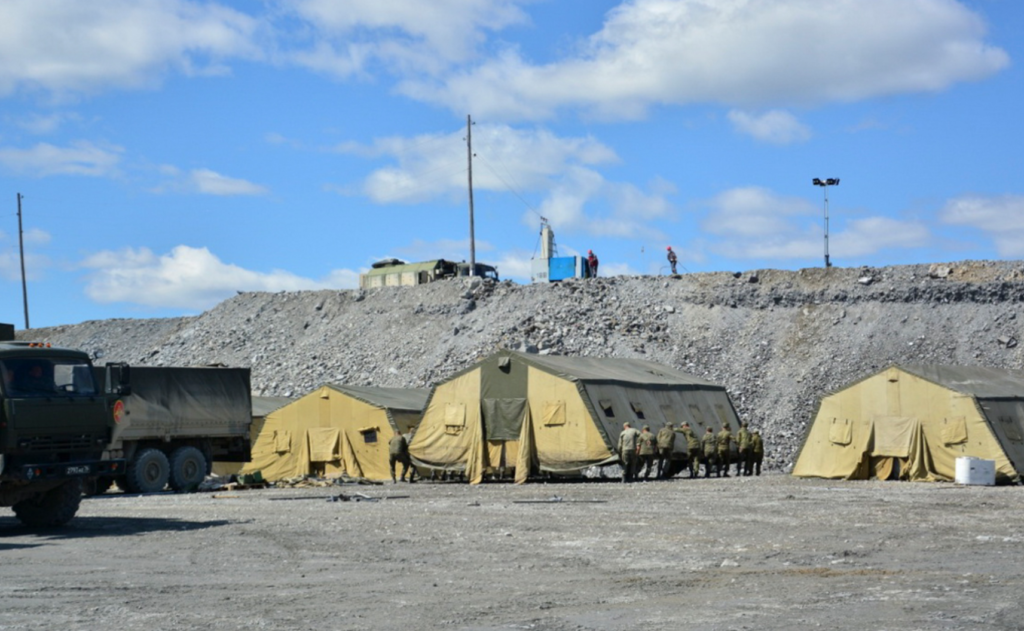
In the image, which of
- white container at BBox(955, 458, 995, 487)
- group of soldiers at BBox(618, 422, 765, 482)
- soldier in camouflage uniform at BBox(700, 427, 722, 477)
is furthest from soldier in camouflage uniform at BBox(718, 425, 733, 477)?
white container at BBox(955, 458, 995, 487)

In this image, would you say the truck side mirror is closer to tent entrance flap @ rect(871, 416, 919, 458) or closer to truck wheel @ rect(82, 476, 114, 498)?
truck wheel @ rect(82, 476, 114, 498)

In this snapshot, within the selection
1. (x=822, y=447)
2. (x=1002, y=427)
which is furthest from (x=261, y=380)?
(x=1002, y=427)

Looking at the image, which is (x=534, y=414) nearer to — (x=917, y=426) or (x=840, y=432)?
(x=840, y=432)

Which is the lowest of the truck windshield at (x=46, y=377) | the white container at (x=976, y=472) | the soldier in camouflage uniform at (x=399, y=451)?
the white container at (x=976, y=472)

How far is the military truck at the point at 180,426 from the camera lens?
25.8 meters

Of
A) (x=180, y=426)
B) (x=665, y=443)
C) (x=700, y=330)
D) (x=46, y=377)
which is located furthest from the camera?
(x=700, y=330)

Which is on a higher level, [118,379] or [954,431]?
[118,379]

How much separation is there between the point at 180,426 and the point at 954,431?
16.5 metres

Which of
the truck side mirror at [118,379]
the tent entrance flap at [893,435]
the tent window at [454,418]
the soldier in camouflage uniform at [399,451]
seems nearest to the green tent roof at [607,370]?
the tent window at [454,418]

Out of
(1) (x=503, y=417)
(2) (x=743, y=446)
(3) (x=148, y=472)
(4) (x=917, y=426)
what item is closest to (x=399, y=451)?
(1) (x=503, y=417)

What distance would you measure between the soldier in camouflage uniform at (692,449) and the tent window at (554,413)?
3.30 metres

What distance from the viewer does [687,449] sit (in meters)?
28.8

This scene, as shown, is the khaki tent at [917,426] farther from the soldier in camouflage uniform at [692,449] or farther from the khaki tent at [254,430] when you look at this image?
the khaki tent at [254,430]

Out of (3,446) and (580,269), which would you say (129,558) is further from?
(580,269)
